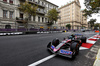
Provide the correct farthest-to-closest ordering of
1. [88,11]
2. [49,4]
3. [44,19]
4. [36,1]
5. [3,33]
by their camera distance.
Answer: [49,4], [44,19], [36,1], [3,33], [88,11]

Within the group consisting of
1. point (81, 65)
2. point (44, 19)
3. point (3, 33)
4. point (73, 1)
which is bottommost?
point (81, 65)

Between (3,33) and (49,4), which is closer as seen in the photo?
(3,33)

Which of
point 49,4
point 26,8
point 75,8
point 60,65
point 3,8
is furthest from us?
point 75,8

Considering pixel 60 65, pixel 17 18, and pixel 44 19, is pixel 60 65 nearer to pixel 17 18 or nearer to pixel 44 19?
pixel 17 18

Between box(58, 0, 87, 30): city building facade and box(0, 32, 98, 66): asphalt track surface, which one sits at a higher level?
box(58, 0, 87, 30): city building facade

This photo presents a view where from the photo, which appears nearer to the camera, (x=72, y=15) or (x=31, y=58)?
(x=31, y=58)

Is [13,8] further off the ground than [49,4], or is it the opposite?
[49,4]

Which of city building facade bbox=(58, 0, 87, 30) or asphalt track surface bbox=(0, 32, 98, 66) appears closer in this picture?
asphalt track surface bbox=(0, 32, 98, 66)

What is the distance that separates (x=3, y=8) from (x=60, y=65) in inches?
844

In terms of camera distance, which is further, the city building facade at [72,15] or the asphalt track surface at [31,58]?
the city building facade at [72,15]

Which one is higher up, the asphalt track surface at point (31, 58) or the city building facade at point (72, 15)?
the city building facade at point (72, 15)

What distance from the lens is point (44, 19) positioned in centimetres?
2773

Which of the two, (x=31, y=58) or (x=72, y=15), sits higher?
(x=72, y=15)

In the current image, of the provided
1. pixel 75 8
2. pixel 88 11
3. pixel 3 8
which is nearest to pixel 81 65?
pixel 88 11
